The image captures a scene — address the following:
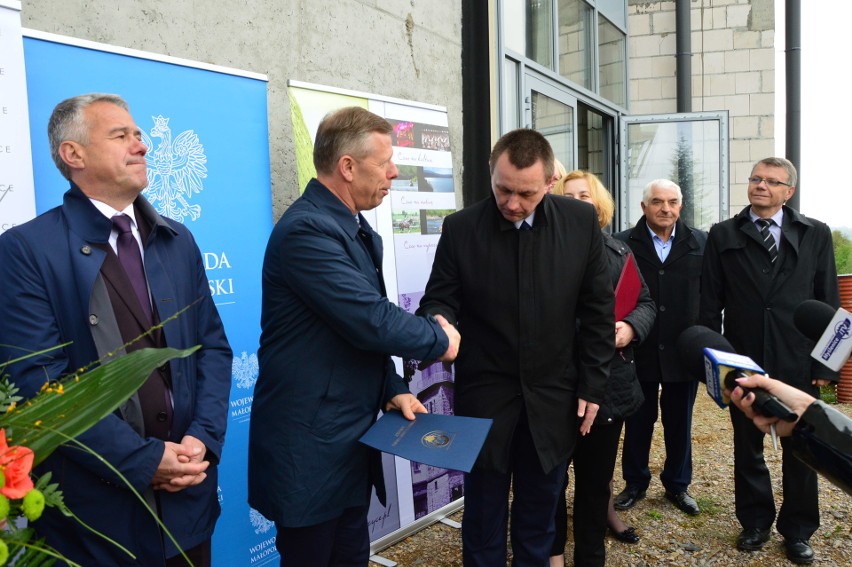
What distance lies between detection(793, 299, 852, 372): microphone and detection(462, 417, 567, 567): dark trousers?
106cm

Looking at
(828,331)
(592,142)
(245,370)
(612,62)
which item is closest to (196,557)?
(245,370)

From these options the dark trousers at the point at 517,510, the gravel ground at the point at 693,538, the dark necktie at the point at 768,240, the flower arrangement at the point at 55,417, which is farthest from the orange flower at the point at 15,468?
the dark necktie at the point at 768,240

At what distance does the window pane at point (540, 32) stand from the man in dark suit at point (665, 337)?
2753mm

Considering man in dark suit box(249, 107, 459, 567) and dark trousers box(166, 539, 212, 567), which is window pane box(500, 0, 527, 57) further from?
dark trousers box(166, 539, 212, 567)

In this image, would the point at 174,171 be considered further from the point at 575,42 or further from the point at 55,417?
the point at 575,42

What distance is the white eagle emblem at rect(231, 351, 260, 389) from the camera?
2744 mm

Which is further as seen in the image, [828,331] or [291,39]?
[291,39]

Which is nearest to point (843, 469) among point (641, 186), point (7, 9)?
point (7, 9)

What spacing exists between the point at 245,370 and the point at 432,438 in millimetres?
1123

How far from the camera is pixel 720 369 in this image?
1554 millimetres

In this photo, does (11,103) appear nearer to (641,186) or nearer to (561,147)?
(561,147)

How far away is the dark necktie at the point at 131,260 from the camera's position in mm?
1783

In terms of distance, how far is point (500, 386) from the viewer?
2.49 meters

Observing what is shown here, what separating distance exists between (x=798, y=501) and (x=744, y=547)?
37 centimetres
